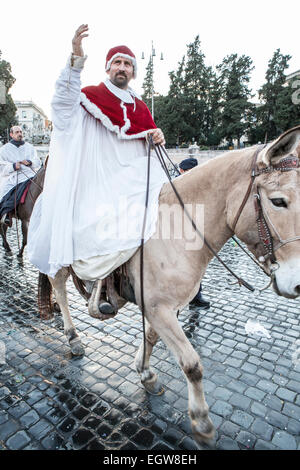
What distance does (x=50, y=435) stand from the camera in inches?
103

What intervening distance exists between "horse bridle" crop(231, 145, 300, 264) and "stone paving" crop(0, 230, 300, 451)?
1766 mm

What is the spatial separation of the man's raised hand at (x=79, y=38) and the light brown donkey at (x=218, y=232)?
4.34 feet

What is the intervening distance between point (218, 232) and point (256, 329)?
111 inches

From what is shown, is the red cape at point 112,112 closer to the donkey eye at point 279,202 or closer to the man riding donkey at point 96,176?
the man riding donkey at point 96,176

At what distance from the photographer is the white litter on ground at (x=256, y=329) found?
169 inches

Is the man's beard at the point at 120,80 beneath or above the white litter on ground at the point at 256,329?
above

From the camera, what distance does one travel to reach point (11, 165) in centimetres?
696

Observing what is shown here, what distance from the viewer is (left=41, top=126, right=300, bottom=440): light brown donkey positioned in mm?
1909

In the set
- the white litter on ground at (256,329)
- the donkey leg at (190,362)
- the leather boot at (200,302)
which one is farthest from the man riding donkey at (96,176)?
the leather boot at (200,302)

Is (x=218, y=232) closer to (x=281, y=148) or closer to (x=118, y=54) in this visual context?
(x=281, y=148)

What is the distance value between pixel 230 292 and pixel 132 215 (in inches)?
161

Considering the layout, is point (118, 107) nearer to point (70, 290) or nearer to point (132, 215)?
point (132, 215)

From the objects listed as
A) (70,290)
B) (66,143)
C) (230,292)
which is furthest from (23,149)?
(230,292)

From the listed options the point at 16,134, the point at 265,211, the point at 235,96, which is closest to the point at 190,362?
the point at 265,211
